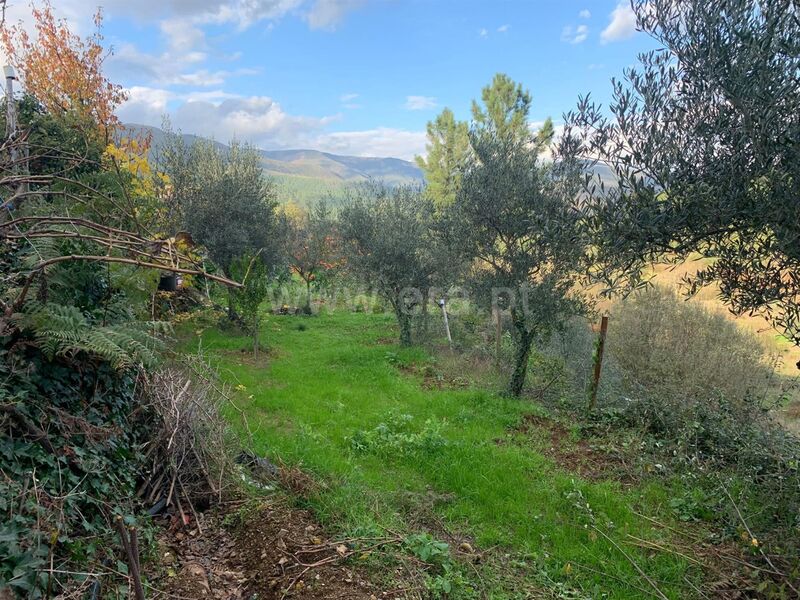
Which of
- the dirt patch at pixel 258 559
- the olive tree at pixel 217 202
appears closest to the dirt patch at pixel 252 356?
the olive tree at pixel 217 202

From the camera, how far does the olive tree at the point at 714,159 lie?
10.3 feet

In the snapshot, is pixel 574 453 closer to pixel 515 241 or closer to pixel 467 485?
pixel 467 485

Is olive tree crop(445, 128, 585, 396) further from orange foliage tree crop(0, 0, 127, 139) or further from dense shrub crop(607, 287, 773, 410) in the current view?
orange foliage tree crop(0, 0, 127, 139)

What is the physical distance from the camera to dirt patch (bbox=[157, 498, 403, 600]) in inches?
117

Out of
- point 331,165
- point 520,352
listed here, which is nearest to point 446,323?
point 520,352

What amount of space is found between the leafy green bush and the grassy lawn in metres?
0.03

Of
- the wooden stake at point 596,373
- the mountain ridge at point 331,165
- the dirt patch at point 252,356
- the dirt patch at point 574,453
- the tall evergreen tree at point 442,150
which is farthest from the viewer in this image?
the mountain ridge at point 331,165

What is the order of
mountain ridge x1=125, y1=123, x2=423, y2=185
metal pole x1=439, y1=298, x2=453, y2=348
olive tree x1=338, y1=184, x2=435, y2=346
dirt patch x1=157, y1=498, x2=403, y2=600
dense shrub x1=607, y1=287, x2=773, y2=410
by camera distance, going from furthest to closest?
mountain ridge x1=125, y1=123, x2=423, y2=185, metal pole x1=439, y1=298, x2=453, y2=348, olive tree x1=338, y1=184, x2=435, y2=346, dense shrub x1=607, y1=287, x2=773, y2=410, dirt patch x1=157, y1=498, x2=403, y2=600

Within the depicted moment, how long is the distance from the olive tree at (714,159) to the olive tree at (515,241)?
2.88 meters

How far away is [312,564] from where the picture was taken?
3199 mm

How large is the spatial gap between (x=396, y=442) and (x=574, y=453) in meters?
2.51

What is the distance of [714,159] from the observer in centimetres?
350

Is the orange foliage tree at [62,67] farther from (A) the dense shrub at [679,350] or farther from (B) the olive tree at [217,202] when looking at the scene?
(A) the dense shrub at [679,350]

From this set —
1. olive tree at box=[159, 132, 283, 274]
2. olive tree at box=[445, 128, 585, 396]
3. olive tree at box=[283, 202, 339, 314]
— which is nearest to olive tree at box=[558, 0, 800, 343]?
olive tree at box=[445, 128, 585, 396]
